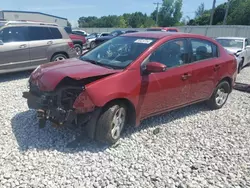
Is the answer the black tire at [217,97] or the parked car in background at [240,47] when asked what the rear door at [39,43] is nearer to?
the black tire at [217,97]

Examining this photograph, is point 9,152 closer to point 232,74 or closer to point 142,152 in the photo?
point 142,152

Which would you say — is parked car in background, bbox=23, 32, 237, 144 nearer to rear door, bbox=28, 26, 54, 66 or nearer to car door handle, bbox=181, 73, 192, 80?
car door handle, bbox=181, 73, 192, 80

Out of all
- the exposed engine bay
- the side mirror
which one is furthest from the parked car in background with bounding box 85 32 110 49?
the exposed engine bay

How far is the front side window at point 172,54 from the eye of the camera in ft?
12.5

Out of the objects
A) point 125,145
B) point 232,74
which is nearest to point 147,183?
point 125,145

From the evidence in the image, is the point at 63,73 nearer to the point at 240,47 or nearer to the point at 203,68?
the point at 203,68

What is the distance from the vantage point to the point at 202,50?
4613 millimetres

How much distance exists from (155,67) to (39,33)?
555cm

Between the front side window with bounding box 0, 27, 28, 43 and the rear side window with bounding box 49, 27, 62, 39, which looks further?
the rear side window with bounding box 49, 27, 62, 39

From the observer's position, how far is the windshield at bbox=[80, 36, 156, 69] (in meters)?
3.67

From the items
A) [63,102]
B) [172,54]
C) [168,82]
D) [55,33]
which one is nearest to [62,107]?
[63,102]

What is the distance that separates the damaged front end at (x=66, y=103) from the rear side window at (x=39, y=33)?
4.83 meters

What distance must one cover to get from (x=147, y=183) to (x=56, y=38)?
6.59 meters

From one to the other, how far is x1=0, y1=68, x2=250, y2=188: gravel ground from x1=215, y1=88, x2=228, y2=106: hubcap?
0.70 metres
